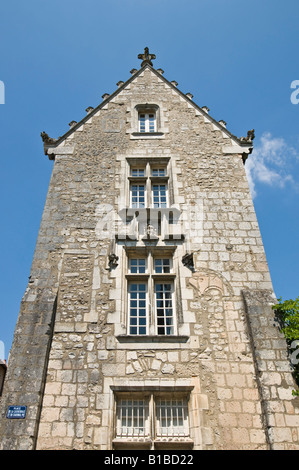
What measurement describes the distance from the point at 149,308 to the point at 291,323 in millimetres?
2688

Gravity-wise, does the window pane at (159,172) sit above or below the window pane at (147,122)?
below

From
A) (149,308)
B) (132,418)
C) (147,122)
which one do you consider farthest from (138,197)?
(132,418)

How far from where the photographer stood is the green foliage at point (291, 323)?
6359 millimetres

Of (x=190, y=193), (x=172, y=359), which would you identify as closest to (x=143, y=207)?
(x=190, y=193)

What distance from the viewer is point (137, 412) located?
6137mm

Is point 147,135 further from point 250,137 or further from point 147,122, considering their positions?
point 250,137

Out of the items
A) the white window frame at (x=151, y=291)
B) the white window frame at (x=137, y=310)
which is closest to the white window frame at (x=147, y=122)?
the white window frame at (x=151, y=291)

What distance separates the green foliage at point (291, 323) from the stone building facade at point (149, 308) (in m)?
0.15

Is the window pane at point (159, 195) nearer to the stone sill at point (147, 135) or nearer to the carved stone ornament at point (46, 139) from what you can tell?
the stone sill at point (147, 135)

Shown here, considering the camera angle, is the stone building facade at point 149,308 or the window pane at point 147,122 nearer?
the stone building facade at point 149,308

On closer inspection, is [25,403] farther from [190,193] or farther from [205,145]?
[205,145]

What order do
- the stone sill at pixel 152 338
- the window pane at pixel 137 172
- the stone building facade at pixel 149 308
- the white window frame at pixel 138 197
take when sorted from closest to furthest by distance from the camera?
the stone building facade at pixel 149 308, the stone sill at pixel 152 338, the white window frame at pixel 138 197, the window pane at pixel 137 172

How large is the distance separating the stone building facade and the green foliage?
6.0 inches

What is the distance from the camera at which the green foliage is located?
20.9ft
